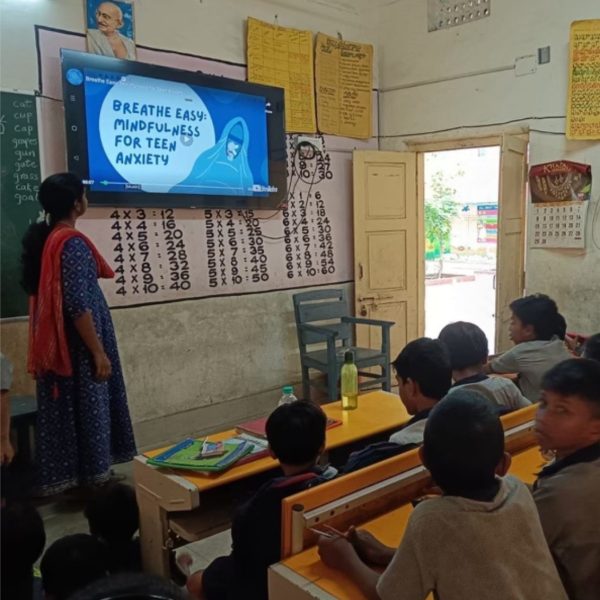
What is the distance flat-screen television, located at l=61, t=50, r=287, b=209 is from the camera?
316 cm

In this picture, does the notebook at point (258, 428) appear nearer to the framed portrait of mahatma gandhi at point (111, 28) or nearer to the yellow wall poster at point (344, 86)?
the framed portrait of mahatma gandhi at point (111, 28)

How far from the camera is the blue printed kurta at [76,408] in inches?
100

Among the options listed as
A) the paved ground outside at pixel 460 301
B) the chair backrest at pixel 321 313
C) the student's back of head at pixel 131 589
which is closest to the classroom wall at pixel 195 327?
the chair backrest at pixel 321 313

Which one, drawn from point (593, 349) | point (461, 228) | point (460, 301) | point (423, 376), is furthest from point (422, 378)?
point (461, 228)

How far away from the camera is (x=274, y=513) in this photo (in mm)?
1345

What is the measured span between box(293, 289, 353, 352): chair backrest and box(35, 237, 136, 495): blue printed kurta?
5.49ft

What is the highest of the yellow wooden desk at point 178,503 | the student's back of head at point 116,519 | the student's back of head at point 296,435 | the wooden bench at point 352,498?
the student's back of head at point 296,435

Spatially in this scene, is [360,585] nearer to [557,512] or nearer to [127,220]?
[557,512]

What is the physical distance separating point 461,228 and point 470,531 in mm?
11224

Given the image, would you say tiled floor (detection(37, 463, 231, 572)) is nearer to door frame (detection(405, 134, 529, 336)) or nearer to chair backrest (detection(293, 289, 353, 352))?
chair backrest (detection(293, 289, 353, 352))

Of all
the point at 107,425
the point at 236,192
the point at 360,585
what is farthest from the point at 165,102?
the point at 360,585

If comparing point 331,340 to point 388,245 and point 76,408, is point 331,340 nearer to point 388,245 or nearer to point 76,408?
point 388,245

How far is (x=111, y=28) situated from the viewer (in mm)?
3273

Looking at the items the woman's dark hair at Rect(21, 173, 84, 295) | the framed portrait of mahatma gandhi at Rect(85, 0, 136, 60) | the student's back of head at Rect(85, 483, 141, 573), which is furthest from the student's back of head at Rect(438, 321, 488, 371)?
the framed portrait of mahatma gandhi at Rect(85, 0, 136, 60)
